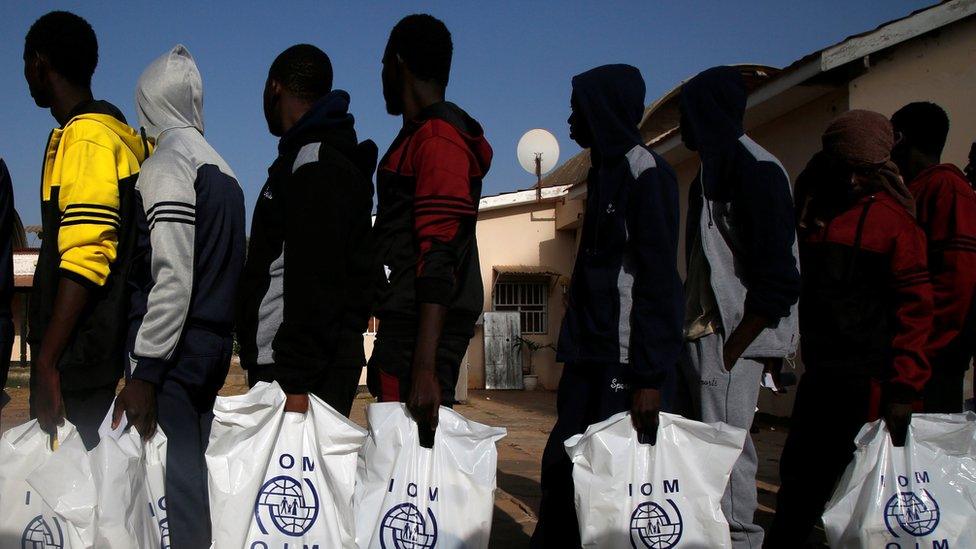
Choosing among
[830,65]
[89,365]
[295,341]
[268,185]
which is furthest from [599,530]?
[830,65]

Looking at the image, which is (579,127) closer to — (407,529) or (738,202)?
(738,202)

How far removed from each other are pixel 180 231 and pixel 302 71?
27.4 inches

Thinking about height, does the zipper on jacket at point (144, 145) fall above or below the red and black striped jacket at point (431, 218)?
above

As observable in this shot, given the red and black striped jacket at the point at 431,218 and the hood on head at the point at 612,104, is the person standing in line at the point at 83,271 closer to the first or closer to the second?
the red and black striped jacket at the point at 431,218

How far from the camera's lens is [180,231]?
2.84 metres

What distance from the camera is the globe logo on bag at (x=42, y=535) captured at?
8.93 feet

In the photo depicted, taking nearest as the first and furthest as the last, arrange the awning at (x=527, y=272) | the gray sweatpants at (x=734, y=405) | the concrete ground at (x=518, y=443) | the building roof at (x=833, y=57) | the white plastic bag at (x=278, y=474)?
the white plastic bag at (x=278, y=474), the gray sweatpants at (x=734, y=405), the concrete ground at (x=518, y=443), the building roof at (x=833, y=57), the awning at (x=527, y=272)

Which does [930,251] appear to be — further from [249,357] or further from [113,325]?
[113,325]

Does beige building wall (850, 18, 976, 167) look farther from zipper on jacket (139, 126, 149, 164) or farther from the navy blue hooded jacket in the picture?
zipper on jacket (139, 126, 149, 164)

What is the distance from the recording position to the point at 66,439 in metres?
2.76

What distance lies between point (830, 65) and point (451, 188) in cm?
627

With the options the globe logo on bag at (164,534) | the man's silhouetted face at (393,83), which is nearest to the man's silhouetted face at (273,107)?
the man's silhouetted face at (393,83)

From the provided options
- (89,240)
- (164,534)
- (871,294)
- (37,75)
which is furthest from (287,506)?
(871,294)

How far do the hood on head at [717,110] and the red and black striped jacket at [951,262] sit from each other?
3.80 feet
